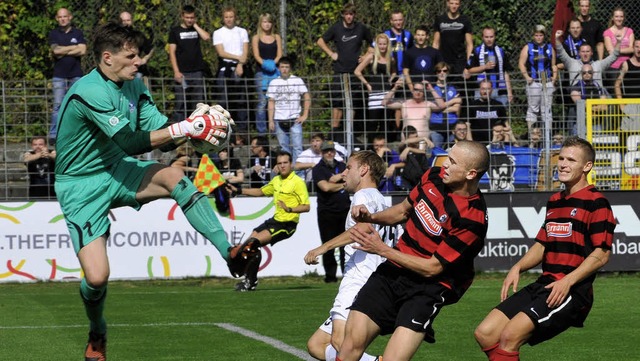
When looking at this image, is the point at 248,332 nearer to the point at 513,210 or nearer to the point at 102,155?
the point at 102,155

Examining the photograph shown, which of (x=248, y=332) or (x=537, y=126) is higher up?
(x=537, y=126)

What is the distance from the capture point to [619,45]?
742 inches

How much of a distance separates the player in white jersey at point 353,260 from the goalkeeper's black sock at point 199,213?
0.70 m

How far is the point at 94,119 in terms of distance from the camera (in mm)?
7988

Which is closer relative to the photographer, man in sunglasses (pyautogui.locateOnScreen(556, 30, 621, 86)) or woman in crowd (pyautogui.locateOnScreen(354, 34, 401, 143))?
woman in crowd (pyautogui.locateOnScreen(354, 34, 401, 143))

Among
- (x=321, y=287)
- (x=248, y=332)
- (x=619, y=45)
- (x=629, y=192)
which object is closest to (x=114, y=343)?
(x=248, y=332)

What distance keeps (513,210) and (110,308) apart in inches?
260

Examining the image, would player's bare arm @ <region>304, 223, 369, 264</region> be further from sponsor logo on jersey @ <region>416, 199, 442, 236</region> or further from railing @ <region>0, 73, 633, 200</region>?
railing @ <region>0, 73, 633, 200</region>

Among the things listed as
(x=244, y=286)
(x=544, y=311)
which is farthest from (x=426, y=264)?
(x=244, y=286)

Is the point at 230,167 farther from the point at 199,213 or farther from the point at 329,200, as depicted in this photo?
the point at 199,213

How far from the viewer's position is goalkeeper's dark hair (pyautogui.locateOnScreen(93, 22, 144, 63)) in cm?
814

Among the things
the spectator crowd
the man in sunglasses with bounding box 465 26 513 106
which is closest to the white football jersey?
the spectator crowd

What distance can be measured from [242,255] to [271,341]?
11.6 feet

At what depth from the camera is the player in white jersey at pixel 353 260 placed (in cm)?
809
